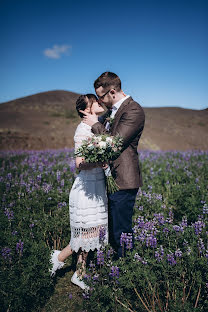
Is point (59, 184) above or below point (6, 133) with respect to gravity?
below

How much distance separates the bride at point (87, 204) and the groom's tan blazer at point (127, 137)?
23 cm

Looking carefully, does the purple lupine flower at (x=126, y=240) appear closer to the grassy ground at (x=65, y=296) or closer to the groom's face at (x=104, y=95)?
the grassy ground at (x=65, y=296)

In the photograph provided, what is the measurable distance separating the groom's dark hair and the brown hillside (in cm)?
1221

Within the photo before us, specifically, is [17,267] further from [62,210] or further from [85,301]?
[62,210]

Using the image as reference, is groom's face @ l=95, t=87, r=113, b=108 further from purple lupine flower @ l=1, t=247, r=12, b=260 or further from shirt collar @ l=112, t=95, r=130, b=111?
purple lupine flower @ l=1, t=247, r=12, b=260

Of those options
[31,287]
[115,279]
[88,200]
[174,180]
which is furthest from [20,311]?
[174,180]

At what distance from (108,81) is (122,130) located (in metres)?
0.63

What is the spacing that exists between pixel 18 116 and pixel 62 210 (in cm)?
2148

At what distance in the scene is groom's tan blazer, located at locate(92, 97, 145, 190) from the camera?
244 cm

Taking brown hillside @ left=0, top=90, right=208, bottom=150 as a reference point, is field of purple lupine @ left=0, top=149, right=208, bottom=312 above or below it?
below

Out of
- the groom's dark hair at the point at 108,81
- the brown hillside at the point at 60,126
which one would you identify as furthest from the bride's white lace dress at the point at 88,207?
the brown hillside at the point at 60,126

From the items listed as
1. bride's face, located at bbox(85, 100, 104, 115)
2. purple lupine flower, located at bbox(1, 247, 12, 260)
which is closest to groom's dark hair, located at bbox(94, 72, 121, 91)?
bride's face, located at bbox(85, 100, 104, 115)

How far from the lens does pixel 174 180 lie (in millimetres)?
5840

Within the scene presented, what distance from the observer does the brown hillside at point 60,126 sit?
17.1 m
